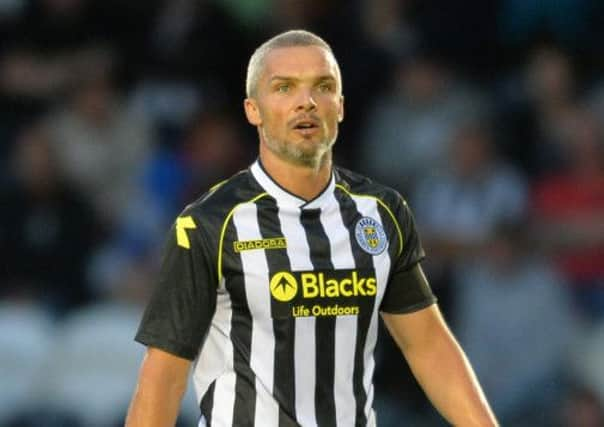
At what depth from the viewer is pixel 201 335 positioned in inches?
171

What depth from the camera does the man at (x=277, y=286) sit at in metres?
4.30

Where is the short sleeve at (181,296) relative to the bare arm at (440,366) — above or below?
above

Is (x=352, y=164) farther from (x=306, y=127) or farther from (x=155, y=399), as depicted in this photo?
(x=155, y=399)

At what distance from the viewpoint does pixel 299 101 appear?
4332 mm

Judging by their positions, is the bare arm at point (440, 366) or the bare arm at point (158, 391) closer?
the bare arm at point (158, 391)

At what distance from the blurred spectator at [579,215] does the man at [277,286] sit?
13.3 ft

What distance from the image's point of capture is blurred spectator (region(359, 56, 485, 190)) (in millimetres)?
9031

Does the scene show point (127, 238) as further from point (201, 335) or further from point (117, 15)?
point (201, 335)

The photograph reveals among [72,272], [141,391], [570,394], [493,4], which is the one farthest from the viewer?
[493,4]

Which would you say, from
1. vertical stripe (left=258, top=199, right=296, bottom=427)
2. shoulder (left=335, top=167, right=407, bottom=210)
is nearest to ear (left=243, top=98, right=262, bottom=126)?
shoulder (left=335, top=167, right=407, bottom=210)

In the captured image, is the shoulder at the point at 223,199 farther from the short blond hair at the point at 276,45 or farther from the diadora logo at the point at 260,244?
the short blond hair at the point at 276,45

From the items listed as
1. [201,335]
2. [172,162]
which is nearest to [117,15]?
[172,162]

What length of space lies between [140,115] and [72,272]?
122cm

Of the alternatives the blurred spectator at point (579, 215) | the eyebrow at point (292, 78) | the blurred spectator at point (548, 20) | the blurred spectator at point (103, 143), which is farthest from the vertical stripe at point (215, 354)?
the blurred spectator at point (548, 20)
